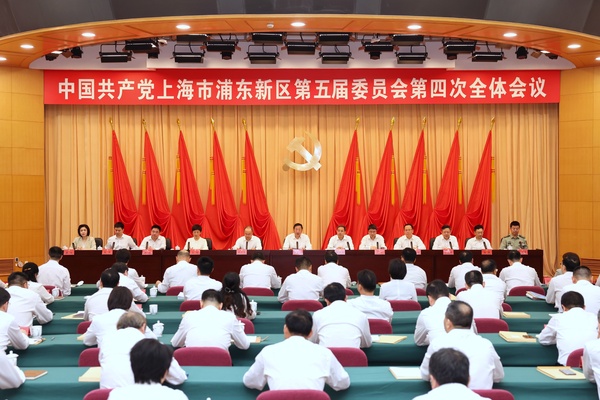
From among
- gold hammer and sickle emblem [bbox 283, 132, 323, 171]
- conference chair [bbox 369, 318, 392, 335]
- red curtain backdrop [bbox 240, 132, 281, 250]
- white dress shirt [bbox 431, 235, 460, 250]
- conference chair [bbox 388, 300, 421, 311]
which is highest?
gold hammer and sickle emblem [bbox 283, 132, 323, 171]

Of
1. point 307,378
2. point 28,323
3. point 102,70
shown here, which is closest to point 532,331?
point 307,378

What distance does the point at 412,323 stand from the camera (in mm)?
5746

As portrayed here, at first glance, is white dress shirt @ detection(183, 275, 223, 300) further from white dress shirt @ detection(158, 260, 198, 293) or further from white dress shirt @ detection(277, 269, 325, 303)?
white dress shirt @ detection(158, 260, 198, 293)

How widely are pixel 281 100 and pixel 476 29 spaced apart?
12.0 feet

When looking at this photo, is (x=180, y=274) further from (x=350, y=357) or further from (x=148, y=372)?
(x=148, y=372)

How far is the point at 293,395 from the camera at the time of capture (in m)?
3.19

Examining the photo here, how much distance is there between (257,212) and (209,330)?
22.6 ft

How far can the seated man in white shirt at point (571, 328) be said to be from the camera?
466 centimetres

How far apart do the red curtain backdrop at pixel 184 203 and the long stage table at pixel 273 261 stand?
2.04 m

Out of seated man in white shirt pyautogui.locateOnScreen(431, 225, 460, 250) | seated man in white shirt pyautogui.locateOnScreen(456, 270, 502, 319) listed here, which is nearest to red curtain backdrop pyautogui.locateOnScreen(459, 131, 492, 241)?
seated man in white shirt pyautogui.locateOnScreen(431, 225, 460, 250)

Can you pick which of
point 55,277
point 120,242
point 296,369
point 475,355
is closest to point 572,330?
point 475,355

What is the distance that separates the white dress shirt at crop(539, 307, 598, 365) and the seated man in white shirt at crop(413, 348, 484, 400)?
2143mm

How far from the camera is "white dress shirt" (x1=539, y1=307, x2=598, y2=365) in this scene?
4.66 meters

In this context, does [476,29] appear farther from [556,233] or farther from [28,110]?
[28,110]
